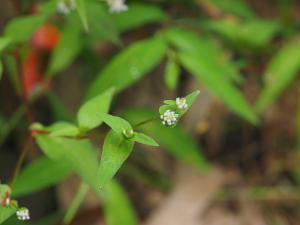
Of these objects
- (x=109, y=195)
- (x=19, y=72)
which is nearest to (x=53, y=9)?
(x=19, y=72)

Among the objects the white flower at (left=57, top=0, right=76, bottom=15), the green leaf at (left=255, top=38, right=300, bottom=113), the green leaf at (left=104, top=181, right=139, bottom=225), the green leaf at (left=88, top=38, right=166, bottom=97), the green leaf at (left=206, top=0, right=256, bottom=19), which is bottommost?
the green leaf at (left=104, top=181, right=139, bottom=225)

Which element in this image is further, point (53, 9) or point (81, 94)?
point (81, 94)

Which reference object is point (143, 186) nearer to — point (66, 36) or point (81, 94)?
point (81, 94)

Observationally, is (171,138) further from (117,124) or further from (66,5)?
(117,124)

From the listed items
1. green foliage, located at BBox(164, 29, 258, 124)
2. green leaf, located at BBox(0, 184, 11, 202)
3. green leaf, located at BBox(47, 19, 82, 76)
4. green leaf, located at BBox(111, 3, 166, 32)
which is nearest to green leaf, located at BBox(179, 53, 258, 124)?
green foliage, located at BBox(164, 29, 258, 124)

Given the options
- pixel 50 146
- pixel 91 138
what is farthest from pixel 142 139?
pixel 50 146

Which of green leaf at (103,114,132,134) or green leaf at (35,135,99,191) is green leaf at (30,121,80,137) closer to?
green leaf at (35,135,99,191)
